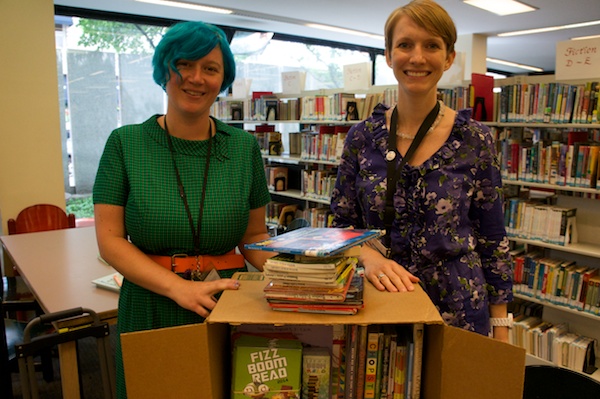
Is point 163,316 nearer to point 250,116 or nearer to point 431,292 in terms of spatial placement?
point 431,292

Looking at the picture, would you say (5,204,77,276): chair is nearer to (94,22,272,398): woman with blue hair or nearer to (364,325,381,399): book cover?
(94,22,272,398): woman with blue hair

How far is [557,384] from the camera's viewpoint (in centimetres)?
212

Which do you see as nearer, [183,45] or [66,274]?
[183,45]

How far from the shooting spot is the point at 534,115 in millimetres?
3826

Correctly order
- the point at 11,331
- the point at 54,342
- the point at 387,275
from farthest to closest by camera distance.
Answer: the point at 11,331
the point at 54,342
the point at 387,275

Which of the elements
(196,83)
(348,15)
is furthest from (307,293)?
(348,15)

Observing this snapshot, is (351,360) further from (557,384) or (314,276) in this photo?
(557,384)

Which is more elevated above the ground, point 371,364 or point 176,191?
point 176,191

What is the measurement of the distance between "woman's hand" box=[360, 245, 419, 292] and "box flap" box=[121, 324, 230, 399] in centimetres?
41

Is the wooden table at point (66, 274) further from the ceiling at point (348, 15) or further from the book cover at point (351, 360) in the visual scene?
the ceiling at point (348, 15)

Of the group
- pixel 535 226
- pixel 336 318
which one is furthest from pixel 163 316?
pixel 535 226

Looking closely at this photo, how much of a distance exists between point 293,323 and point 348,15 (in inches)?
258

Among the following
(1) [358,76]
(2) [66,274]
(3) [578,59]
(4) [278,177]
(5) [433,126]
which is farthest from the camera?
(4) [278,177]

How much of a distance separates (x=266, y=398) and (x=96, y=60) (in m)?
6.35
